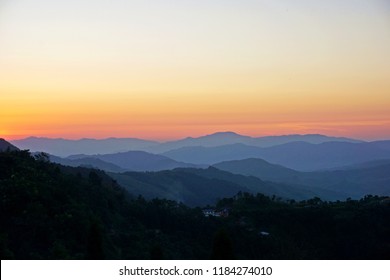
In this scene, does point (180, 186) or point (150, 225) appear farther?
point (180, 186)

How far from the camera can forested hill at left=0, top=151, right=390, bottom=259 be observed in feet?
83.6

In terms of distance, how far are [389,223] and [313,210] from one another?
5926mm

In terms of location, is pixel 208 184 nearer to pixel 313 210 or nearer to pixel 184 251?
pixel 313 210

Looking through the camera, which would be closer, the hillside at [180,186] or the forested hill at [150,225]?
the forested hill at [150,225]

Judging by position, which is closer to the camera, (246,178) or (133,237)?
(133,237)

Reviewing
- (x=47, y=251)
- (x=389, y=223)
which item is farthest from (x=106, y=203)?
(x=389, y=223)

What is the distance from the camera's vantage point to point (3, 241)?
2250cm

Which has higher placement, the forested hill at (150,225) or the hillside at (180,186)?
the forested hill at (150,225)

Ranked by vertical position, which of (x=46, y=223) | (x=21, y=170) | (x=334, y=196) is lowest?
(x=334, y=196)

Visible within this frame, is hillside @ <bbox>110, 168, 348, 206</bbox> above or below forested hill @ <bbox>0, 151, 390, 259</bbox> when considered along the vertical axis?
below

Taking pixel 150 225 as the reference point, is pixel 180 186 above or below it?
below

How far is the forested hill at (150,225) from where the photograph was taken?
25.5 metres

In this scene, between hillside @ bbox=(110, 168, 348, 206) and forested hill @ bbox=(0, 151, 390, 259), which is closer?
forested hill @ bbox=(0, 151, 390, 259)

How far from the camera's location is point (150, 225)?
3562 cm
